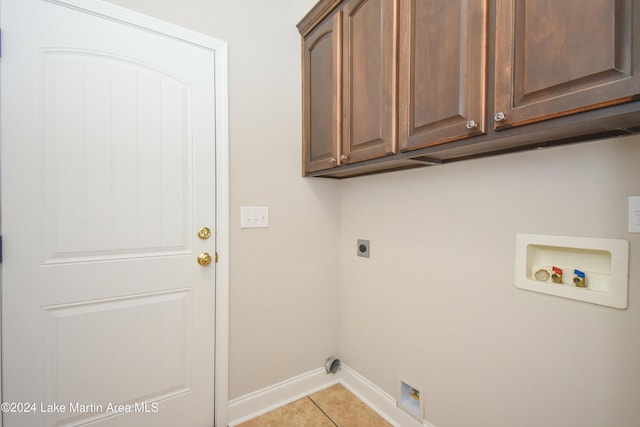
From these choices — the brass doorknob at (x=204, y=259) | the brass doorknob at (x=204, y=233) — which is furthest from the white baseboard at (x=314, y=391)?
the brass doorknob at (x=204, y=233)

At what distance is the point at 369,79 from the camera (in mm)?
1290

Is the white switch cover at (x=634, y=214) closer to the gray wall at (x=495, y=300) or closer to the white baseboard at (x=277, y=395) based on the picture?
the gray wall at (x=495, y=300)

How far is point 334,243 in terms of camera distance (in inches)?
76.5

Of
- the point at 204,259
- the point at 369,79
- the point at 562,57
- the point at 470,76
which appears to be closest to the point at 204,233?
the point at 204,259

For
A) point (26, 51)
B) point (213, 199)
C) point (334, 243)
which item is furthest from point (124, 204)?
point (334, 243)

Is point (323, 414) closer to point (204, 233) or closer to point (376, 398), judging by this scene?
point (376, 398)

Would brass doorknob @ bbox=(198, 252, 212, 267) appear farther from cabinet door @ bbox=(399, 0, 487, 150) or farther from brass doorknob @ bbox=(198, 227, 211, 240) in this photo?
cabinet door @ bbox=(399, 0, 487, 150)

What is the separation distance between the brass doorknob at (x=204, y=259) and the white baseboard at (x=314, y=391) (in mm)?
796

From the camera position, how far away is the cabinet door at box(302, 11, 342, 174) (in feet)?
4.83

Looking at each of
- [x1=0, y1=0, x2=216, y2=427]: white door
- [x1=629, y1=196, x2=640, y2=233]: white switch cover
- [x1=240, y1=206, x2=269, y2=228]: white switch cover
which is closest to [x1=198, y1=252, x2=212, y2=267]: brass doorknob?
[x1=0, y1=0, x2=216, y2=427]: white door

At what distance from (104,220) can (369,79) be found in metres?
1.36

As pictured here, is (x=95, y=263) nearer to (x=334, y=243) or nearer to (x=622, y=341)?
(x=334, y=243)

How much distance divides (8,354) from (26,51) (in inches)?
47.2

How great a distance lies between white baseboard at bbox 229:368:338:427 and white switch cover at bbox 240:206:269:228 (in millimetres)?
974
